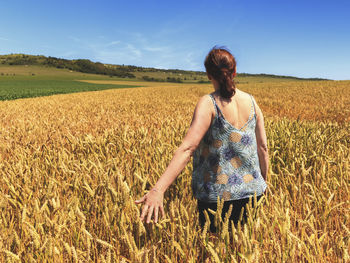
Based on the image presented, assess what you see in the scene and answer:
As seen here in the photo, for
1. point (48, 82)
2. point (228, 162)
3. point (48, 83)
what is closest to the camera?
point (228, 162)

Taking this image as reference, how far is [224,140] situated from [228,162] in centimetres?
16

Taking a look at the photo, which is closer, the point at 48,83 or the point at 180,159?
the point at 180,159

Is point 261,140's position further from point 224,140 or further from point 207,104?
point 207,104

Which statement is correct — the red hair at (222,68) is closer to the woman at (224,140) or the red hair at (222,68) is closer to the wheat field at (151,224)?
the woman at (224,140)

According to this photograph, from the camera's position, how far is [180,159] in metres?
1.49

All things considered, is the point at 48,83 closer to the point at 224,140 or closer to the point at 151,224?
the point at 151,224

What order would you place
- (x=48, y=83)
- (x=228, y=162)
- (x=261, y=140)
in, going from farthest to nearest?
(x=48, y=83) → (x=261, y=140) → (x=228, y=162)

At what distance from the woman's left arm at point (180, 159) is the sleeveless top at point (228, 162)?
12 cm

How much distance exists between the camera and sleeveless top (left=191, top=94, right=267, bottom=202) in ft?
5.60

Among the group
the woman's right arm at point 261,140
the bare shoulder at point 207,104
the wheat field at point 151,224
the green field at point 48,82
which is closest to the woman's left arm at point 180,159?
the bare shoulder at point 207,104

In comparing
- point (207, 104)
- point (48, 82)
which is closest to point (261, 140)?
point (207, 104)

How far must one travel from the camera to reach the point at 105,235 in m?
1.77

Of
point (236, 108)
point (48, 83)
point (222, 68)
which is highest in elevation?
point (48, 83)

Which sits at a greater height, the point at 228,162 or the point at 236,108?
the point at 236,108
